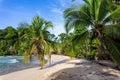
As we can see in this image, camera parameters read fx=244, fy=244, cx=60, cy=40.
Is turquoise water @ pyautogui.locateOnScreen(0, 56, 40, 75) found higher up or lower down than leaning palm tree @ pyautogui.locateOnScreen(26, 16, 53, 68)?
lower down

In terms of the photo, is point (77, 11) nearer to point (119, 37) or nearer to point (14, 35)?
point (119, 37)

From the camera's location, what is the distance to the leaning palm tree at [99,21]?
14773mm

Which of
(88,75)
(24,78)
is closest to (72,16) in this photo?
(88,75)

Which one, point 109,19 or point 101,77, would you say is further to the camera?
point 101,77

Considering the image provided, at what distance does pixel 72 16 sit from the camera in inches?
647

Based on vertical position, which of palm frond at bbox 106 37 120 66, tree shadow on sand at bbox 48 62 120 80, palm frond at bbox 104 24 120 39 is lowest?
tree shadow on sand at bbox 48 62 120 80

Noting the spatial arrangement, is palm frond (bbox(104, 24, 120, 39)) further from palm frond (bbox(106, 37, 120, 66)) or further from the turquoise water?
the turquoise water

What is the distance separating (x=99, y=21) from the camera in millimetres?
15531

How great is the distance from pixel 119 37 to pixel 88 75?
11.7 ft

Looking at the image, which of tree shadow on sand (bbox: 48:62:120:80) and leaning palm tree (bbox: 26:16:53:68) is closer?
tree shadow on sand (bbox: 48:62:120:80)

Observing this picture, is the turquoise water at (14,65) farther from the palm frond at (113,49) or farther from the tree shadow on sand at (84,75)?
the palm frond at (113,49)

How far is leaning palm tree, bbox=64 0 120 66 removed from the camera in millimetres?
14773

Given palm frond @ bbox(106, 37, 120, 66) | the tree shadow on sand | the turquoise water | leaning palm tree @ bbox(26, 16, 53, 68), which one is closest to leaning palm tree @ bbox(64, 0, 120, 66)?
palm frond @ bbox(106, 37, 120, 66)

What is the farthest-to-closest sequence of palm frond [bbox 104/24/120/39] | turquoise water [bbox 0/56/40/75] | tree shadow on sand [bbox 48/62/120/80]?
turquoise water [bbox 0/56/40/75], tree shadow on sand [bbox 48/62/120/80], palm frond [bbox 104/24/120/39]
